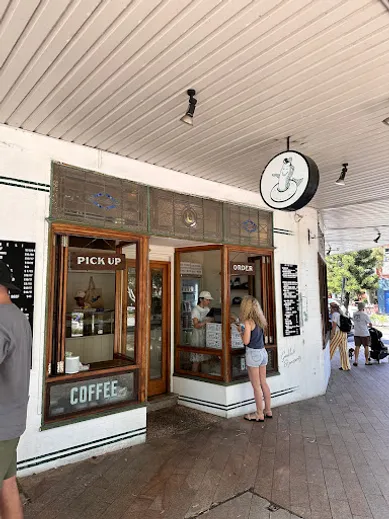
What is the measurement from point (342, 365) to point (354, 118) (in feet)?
21.7

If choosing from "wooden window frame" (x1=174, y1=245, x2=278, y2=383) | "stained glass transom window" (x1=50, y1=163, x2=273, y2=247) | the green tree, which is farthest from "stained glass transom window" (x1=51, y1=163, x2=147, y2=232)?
the green tree

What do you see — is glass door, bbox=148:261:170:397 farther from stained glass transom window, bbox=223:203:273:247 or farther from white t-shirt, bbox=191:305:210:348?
stained glass transom window, bbox=223:203:273:247

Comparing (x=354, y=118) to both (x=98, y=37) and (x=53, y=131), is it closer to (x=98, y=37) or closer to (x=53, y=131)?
(x=98, y=37)

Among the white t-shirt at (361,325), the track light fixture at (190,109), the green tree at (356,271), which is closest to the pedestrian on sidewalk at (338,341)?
the white t-shirt at (361,325)

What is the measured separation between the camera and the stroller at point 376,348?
9367 millimetres

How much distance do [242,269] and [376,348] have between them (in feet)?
20.1

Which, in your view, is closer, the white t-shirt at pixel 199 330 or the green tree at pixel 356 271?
the white t-shirt at pixel 199 330

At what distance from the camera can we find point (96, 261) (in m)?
3.99

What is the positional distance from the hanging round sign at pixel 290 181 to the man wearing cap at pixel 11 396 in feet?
8.14

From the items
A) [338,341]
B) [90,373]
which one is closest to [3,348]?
[90,373]

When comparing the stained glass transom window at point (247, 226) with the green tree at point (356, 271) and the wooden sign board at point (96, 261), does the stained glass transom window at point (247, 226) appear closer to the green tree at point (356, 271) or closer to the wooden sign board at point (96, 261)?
the wooden sign board at point (96, 261)

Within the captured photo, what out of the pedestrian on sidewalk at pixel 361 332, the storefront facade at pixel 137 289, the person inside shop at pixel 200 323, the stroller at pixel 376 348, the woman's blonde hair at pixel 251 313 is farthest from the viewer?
the stroller at pixel 376 348

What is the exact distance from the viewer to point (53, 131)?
3568 millimetres

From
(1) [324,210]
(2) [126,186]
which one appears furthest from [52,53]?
(1) [324,210]
